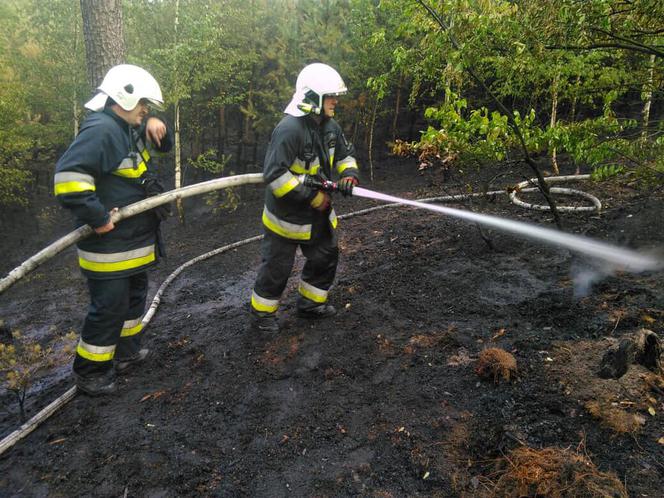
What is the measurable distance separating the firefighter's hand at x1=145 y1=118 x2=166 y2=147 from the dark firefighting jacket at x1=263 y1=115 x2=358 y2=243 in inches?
38.8

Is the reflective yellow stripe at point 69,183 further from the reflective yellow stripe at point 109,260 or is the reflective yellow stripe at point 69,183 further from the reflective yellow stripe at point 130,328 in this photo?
the reflective yellow stripe at point 130,328

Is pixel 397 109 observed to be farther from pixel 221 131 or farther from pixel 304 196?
pixel 304 196

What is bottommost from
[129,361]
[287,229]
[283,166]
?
[129,361]

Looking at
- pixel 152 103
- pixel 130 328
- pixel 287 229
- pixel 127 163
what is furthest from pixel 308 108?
pixel 130 328

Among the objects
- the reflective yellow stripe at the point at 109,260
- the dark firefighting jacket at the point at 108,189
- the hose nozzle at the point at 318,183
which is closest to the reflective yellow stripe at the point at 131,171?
the dark firefighting jacket at the point at 108,189

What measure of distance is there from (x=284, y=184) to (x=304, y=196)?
0.71ft

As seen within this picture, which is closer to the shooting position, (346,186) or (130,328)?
(130,328)

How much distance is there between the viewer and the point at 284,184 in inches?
152

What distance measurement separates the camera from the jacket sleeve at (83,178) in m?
3.20

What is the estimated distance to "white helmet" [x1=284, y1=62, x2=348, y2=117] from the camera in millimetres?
3908

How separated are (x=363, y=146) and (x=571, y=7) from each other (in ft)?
31.9

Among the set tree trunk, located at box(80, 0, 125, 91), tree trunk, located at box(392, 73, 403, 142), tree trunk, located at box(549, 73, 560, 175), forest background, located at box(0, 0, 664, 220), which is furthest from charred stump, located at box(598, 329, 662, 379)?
tree trunk, located at box(392, 73, 403, 142)

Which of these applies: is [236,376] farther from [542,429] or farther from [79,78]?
[79,78]

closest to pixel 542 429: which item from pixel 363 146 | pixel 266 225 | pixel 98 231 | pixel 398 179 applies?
pixel 266 225
